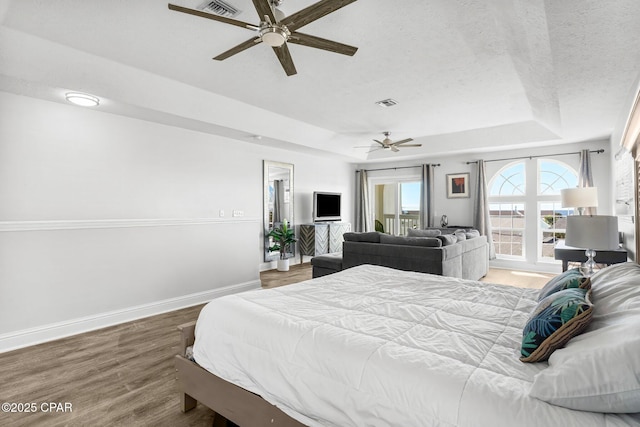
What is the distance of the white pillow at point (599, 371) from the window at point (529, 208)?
6.04 meters

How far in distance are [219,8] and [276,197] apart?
13.5 feet

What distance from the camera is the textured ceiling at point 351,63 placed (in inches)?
91.1

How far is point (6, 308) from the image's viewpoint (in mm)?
2941

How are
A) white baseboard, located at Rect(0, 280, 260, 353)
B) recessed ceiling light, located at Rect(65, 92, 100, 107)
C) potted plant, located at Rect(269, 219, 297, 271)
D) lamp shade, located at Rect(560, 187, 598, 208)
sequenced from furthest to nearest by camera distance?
potted plant, located at Rect(269, 219, 297, 271)
lamp shade, located at Rect(560, 187, 598, 208)
recessed ceiling light, located at Rect(65, 92, 100, 107)
white baseboard, located at Rect(0, 280, 260, 353)

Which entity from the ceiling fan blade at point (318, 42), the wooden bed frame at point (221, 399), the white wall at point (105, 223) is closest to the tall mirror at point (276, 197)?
the white wall at point (105, 223)

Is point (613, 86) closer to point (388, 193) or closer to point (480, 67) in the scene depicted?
point (480, 67)

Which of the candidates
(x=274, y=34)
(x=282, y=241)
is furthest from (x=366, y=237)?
(x=274, y=34)

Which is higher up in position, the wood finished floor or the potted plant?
the potted plant

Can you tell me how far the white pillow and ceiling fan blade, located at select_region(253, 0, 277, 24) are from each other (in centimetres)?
220

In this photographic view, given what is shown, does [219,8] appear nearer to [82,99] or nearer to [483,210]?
[82,99]

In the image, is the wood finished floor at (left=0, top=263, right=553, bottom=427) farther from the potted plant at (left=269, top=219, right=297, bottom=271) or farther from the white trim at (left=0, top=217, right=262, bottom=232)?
the potted plant at (left=269, top=219, right=297, bottom=271)

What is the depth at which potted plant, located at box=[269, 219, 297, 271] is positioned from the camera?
617 cm

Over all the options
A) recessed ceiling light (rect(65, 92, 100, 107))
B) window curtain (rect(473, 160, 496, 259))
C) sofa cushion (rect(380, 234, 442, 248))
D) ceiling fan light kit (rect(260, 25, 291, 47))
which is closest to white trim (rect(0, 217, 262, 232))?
recessed ceiling light (rect(65, 92, 100, 107))

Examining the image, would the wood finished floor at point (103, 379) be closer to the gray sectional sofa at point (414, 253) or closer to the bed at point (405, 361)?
the bed at point (405, 361)
